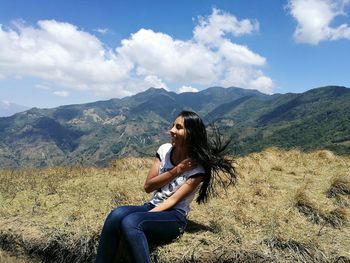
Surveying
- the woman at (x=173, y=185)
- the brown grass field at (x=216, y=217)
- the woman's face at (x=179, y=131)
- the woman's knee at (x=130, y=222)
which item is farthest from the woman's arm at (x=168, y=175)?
the brown grass field at (x=216, y=217)

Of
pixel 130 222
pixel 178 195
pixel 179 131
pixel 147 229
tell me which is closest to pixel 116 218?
pixel 130 222

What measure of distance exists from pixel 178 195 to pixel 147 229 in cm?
69

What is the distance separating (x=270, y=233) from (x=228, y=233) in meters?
0.69

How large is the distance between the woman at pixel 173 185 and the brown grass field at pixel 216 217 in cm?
54

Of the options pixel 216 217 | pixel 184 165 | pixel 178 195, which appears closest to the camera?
pixel 178 195

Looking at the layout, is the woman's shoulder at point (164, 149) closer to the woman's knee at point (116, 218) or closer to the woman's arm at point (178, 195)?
the woman's arm at point (178, 195)

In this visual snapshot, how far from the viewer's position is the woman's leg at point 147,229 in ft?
16.5

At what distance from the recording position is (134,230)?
507 centimetres

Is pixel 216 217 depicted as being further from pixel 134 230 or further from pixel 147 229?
pixel 134 230

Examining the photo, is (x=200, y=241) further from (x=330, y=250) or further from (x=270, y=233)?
(x=330, y=250)

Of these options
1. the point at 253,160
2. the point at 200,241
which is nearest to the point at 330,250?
the point at 200,241

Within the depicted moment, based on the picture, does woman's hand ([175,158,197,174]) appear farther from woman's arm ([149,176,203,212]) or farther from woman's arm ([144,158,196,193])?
woman's arm ([149,176,203,212])

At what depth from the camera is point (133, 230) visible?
5.06 metres

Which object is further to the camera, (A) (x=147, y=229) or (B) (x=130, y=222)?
(A) (x=147, y=229)
